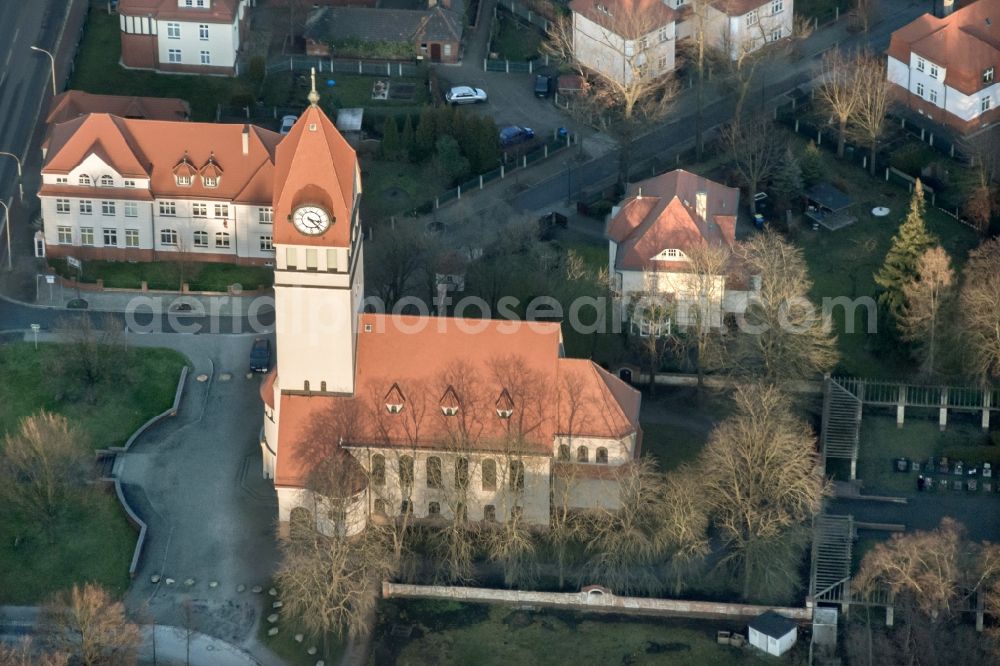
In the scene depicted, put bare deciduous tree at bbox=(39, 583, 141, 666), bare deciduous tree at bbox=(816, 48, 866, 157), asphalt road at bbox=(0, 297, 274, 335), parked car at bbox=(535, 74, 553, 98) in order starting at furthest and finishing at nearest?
1. parked car at bbox=(535, 74, 553, 98)
2. bare deciduous tree at bbox=(816, 48, 866, 157)
3. asphalt road at bbox=(0, 297, 274, 335)
4. bare deciduous tree at bbox=(39, 583, 141, 666)

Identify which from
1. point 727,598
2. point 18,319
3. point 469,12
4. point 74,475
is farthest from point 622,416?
point 469,12

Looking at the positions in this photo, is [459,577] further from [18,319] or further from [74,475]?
[18,319]

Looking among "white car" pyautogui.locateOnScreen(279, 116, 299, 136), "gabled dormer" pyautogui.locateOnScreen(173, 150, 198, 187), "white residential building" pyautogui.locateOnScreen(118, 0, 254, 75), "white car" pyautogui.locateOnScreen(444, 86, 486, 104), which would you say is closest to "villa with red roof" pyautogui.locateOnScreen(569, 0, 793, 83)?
"white car" pyautogui.locateOnScreen(444, 86, 486, 104)

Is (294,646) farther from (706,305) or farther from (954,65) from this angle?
(954,65)

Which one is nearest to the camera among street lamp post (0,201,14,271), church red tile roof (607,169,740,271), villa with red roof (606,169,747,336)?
villa with red roof (606,169,747,336)

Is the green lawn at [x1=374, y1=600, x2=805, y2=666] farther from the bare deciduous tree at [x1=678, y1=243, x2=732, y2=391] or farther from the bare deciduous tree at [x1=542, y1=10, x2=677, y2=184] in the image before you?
the bare deciduous tree at [x1=542, y1=10, x2=677, y2=184]

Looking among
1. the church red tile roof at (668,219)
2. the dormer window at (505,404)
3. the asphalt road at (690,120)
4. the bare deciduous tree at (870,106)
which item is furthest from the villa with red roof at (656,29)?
the dormer window at (505,404)

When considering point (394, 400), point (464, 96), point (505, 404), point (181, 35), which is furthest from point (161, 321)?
point (464, 96)
